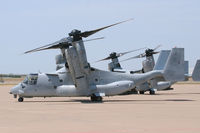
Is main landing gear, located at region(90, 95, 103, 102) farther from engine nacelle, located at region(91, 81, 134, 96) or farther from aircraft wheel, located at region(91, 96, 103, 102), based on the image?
engine nacelle, located at region(91, 81, 134, 96)

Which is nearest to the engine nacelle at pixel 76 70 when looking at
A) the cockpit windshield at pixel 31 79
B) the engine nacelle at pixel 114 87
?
the engine nacelle at pixel 114 87

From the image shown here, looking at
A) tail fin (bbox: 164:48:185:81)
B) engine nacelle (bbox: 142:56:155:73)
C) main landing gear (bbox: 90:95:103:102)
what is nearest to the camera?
main landing gear (bbox: 90:95:103:102)

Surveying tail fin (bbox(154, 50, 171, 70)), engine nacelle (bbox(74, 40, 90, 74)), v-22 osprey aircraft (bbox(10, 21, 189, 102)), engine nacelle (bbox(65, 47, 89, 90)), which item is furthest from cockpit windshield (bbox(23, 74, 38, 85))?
tail fin (bbox(154, 50, 171, 70))

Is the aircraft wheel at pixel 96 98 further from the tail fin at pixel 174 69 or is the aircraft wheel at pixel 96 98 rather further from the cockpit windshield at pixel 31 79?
the tail fin at pixel 174 69

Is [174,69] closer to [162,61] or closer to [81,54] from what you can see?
[162,61]

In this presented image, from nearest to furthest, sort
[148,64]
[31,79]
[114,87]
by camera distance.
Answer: [114,87] → [31,79] → [148,64]

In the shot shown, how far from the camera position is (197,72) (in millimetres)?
50031

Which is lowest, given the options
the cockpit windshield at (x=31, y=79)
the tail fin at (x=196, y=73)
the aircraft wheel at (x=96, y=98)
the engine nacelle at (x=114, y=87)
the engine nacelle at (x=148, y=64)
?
the aircraft wheel at (x=96, y=98)

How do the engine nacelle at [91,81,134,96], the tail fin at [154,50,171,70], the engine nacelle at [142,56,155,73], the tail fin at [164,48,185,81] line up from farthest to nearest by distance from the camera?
the engine nacelle at [142,56,155,73], the tail fin at [154,50,171,70], the tail fin at [164,48,185,81], the engine nacelle at [91,81,134,96]

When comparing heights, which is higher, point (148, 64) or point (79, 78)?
point (148, 64)

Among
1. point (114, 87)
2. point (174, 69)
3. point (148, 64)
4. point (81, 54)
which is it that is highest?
point (148, 64)

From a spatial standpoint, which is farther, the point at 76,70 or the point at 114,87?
the point at 114,87

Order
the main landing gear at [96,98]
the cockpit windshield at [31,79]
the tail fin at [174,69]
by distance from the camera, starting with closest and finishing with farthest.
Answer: the main landing gear at [96,98]
the cockpit windshield at [31,79]
the tail fin at [174,69]

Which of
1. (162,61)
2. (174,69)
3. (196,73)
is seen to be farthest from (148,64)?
(174,69)
